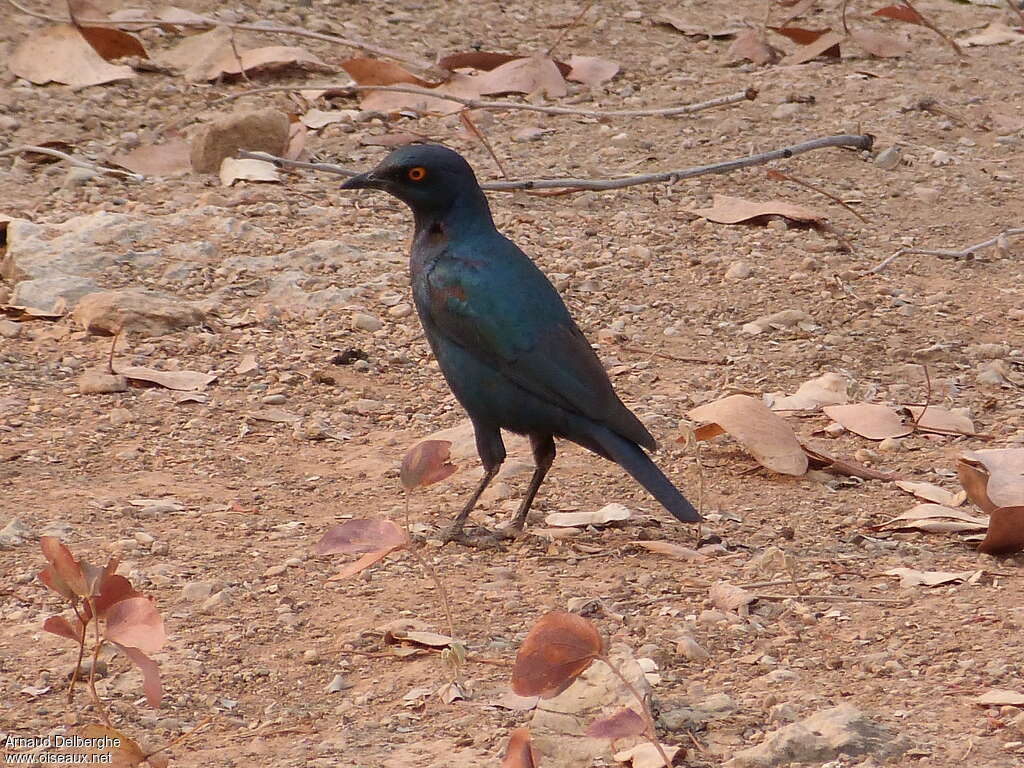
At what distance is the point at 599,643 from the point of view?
2713mm

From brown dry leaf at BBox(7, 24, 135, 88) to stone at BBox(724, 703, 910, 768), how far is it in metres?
5.49

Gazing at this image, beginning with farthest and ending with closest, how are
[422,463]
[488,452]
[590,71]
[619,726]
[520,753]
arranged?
1. [590,71]
2. [488,452]
3. [422,463]
4. [619,726]
5. [520,753]

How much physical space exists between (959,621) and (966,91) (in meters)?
5.19

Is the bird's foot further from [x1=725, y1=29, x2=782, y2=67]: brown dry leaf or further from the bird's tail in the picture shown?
[x1=725, y1=29, x2=782, y2=67]: brown dry leaf

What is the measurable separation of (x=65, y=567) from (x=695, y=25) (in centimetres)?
659

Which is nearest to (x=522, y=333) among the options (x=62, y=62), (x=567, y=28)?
(x=62, y=62)

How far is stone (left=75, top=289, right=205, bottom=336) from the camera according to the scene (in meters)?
5.35

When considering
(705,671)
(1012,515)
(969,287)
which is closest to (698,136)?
(969,287)

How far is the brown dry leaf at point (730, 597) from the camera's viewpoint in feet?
11.7

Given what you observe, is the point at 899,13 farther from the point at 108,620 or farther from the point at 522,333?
the point at 108,620

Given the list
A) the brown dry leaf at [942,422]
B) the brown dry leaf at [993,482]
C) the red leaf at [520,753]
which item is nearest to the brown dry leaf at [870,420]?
the brown dry leaf at [942,422]

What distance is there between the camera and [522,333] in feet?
14.3

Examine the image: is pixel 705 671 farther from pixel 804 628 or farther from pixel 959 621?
pixel 959 621

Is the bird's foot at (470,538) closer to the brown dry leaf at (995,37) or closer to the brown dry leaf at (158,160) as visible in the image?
the brown dry leaf at (158,160)
